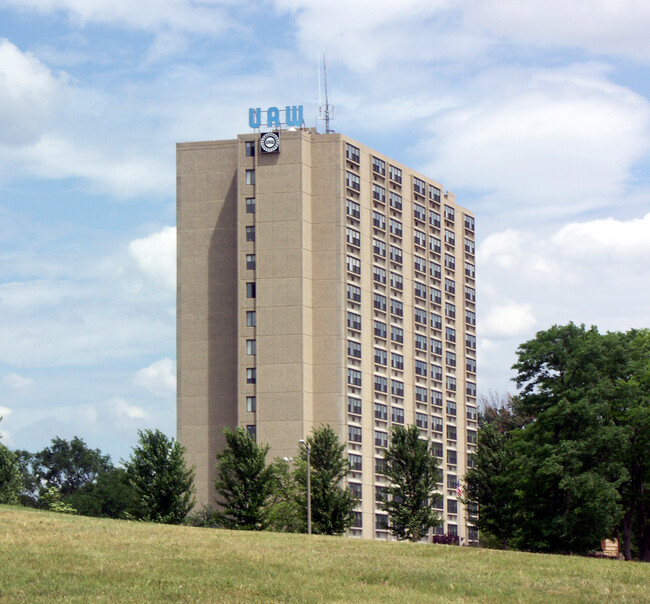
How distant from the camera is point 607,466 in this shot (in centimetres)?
9125

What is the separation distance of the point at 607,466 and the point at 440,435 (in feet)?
235

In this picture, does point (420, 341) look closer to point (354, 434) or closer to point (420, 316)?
point (420, 316)

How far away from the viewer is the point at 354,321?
14662 cm

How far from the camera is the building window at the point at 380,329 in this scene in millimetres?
151375

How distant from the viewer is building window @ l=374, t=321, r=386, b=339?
15138 cm

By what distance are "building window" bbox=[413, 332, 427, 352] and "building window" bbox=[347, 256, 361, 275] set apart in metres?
16.3

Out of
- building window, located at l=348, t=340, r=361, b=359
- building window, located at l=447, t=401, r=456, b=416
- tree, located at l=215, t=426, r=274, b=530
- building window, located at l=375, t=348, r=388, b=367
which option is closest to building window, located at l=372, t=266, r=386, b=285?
building window, located at l=375, t=348, r=388, b=367

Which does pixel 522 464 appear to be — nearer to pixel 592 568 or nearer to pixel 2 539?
pixel 592 568

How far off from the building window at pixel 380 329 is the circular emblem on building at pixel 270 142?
25.7 metres

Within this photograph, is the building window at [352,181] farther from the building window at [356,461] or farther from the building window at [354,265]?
the building window at [356,461]

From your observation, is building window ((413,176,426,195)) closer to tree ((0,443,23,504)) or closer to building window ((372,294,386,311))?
building window ((372,294,386,311))

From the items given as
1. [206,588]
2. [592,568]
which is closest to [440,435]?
[592,568]

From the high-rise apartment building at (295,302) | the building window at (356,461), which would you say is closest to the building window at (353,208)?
the high-rise apartment building at (295,302)

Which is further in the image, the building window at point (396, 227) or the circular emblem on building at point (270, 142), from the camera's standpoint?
the building window at point (396, 227)
